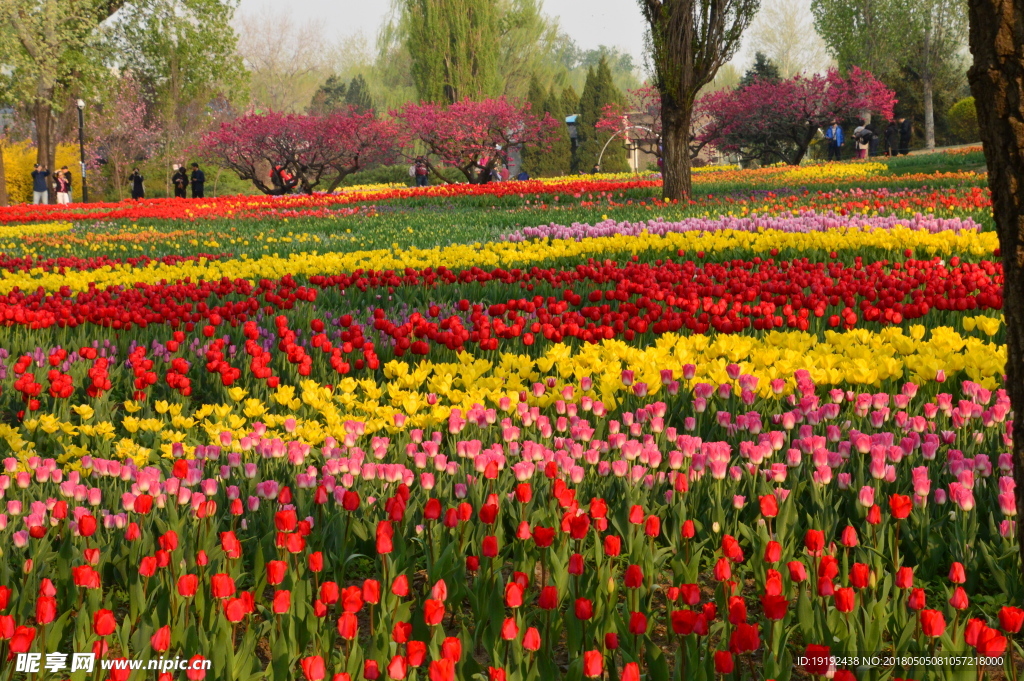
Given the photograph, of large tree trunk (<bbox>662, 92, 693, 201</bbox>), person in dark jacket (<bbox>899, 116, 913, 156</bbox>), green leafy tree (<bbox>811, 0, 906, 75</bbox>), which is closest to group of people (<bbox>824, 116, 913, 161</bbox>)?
person in dark jacket (<bbox>899, 116, 913, 156</bbox>)

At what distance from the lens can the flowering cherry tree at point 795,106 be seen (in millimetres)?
33312

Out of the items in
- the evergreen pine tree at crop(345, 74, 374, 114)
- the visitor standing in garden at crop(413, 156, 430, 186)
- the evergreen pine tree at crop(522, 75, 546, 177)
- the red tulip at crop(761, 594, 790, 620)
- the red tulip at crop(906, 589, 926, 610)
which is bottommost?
the red tulip at crop(906, 589, 926, 610)

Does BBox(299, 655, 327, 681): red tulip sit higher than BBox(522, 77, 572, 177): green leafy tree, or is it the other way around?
BBox(522, 77, 572, 177): green leafy tree

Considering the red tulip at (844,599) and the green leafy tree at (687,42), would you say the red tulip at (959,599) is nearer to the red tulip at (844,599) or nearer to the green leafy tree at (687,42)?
the red tulip at (844,599)

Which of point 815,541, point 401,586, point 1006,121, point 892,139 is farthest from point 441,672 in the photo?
point 892,139

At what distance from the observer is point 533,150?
4562 cm

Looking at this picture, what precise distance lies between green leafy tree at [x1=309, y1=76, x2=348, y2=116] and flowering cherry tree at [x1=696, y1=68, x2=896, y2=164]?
1556 inches

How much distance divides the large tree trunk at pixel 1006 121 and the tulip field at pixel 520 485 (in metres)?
0.55

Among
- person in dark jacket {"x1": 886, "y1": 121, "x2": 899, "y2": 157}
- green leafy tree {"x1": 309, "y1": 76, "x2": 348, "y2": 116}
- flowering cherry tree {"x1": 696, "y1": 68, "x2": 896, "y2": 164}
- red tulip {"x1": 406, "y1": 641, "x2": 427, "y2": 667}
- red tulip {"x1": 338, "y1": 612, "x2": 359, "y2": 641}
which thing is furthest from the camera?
green leafy tree {"x1": 309, "y1": 76, "x2": 348, "y2": 116}

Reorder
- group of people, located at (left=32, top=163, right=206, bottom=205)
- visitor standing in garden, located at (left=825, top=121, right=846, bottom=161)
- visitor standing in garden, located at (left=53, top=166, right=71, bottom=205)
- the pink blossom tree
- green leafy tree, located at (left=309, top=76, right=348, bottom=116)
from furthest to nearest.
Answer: green leafy tree, located at (left=309, top=76, right=348, bottom=116) < the pink blossom tree < visitor standing in garden, located at (left=825, top=121, right=846, bottom=161) < visitor standing in garden, located at (left=53, top=166, right=71, bottom=205) < group of people, located at (left=32, top=163, right=206, bottom=205)

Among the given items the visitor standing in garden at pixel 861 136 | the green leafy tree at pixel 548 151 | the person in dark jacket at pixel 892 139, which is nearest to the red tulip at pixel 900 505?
the visitor standing in garden at pixel 861 136

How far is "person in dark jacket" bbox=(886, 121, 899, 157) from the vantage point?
36744 mm

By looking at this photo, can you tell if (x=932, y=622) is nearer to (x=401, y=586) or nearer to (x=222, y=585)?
(x=401, y=586)

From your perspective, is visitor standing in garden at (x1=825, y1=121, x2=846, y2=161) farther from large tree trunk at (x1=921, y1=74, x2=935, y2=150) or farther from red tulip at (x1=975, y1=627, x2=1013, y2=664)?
red tulip at (x1=975, y1=627, x2=1013, y2=664)
